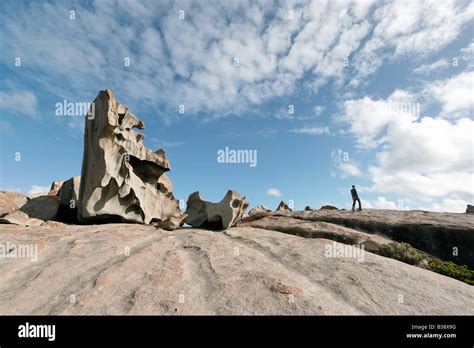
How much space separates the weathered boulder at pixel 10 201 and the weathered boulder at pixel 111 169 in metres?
5.59

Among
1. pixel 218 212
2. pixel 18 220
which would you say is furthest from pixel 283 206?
pixel 18 220

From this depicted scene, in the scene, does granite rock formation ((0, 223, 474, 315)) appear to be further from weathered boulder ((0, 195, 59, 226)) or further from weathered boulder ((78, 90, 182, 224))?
weathered boulder ((0, 195, 59, 226))

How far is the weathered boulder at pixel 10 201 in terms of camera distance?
19.5 m

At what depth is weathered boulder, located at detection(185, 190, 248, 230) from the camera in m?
19.1

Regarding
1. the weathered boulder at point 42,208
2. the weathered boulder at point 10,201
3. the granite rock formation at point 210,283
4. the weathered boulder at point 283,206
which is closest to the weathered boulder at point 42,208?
the weathered boulder at point 42,208

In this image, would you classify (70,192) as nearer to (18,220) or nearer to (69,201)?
(69,201)

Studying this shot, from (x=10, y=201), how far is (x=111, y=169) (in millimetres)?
9179

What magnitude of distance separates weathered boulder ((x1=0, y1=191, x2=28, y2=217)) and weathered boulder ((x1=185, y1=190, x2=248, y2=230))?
12581mm
